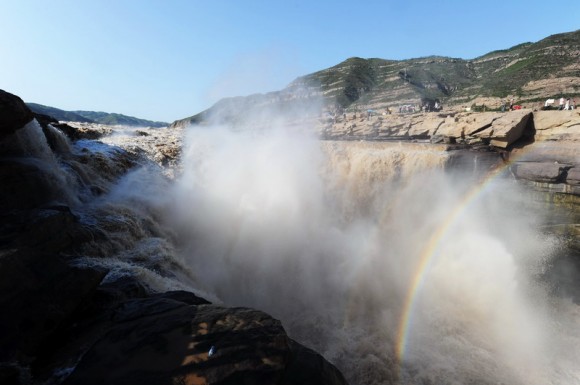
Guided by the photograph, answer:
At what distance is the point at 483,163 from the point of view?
1377cm

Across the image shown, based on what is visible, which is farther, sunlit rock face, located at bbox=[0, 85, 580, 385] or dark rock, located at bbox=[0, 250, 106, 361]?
sunlit rock face, located at bbox=[0, 85, 580, 385]

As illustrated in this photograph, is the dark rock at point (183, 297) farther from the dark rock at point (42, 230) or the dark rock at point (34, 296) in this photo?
the dark rock at point (42, 230)

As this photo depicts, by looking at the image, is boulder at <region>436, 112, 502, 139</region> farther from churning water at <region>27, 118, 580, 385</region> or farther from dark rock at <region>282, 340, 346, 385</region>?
dark rock at <region>282, 340, 346, 385</region>

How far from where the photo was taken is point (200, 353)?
128 inches

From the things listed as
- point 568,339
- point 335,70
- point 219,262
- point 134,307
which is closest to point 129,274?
point 134,307

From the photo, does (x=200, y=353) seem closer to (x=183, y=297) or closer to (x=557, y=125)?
(x=183, y=297)

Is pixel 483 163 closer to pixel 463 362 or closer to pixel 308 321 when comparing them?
pixel 463 362

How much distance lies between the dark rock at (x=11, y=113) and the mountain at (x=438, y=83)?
21.6 metres

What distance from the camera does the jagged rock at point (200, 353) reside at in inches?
120

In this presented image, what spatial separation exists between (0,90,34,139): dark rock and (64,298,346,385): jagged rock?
197 inches

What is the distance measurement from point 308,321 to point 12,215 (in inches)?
277

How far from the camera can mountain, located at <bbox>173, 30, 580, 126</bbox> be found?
1289 inches

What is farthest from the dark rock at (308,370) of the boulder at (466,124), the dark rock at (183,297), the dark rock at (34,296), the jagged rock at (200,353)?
the boulder at (466,124)

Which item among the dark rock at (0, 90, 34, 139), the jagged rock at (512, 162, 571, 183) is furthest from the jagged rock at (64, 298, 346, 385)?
the jagged rock at (512, 162, 571, 183)
